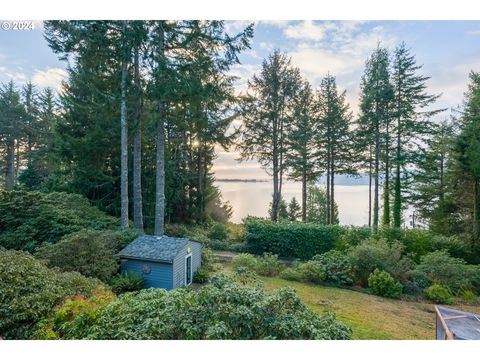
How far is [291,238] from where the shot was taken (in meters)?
10.2

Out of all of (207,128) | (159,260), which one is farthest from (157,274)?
(207,128)

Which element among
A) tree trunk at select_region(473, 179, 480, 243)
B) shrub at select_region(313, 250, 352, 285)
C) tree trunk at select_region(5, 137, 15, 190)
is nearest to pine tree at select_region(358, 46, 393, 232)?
tree trunk at select_region(473, 179, 480, 243)

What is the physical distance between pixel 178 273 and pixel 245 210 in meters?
7.49

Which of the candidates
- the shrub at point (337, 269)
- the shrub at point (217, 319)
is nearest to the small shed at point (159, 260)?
the shrub at point (217, 319)

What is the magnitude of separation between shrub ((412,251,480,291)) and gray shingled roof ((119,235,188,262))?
20.8 ft

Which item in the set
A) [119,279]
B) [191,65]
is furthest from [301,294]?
[191,65]

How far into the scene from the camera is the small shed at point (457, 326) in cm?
293

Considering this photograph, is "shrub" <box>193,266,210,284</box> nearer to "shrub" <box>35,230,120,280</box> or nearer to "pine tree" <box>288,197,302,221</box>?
"shrub" <box>35,230,120,280</box>

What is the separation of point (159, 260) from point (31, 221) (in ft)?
11.5
